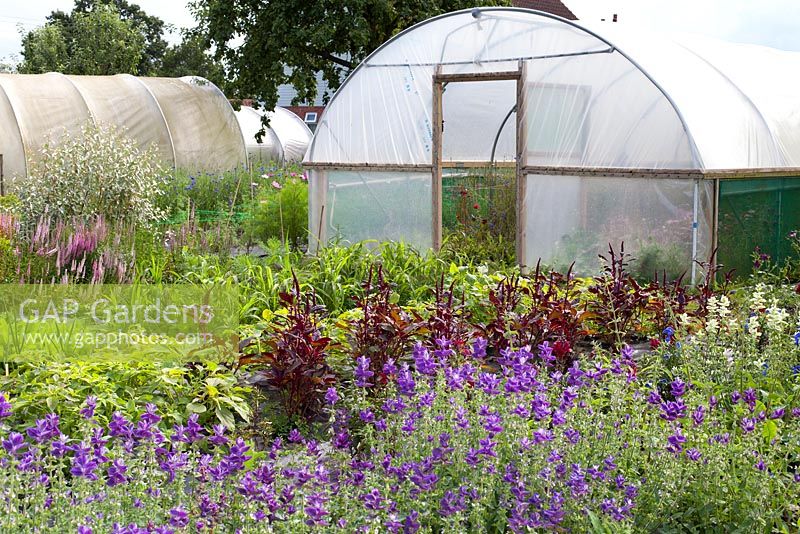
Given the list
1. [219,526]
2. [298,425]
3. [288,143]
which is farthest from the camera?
[288,143]

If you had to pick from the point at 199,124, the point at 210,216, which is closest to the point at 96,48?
the point at 199,124

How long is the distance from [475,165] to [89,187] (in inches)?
174

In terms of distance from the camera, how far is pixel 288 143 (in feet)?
79.7

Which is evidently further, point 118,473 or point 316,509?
point 118,473

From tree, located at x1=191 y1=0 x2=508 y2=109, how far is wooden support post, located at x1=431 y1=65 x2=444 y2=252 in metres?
6.39

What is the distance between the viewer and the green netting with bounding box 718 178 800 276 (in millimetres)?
8172

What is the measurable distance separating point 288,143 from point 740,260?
17.2 m

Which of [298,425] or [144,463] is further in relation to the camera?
[298,425]

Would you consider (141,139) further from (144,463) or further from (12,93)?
(144,463)

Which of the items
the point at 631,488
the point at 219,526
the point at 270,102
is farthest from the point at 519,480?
the point at 270,102

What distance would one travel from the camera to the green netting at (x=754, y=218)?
817cm

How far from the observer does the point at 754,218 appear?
8.63 meters

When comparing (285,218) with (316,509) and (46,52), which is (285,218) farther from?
(46,52)

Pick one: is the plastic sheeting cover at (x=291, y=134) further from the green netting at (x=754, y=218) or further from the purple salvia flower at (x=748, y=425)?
the purple salvia flower at (x=748, y=425)
